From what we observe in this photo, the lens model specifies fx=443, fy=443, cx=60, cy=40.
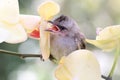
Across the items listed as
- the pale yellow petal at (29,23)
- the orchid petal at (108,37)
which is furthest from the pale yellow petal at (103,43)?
the pale yellow petal at (29,23)

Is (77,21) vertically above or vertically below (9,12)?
below

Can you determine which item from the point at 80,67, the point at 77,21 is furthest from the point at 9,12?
the point at 77,21

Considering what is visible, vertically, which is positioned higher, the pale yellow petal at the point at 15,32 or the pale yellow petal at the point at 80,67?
the pale yellow petal at the point at 15,32

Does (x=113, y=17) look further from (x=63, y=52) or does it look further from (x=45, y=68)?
(x=63, y=52)

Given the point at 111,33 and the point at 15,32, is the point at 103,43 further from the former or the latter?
the point at 15,32

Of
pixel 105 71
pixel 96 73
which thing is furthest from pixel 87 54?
pixel 105 71

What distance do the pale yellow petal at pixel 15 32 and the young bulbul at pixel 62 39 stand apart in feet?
0.16

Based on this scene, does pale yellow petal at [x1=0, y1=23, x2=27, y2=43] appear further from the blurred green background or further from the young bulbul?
the blurred green background

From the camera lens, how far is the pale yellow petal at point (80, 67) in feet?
2.24

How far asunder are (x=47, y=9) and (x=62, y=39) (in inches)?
2.2

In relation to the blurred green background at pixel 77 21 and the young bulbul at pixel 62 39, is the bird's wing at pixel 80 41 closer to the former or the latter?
the young bulbul at pixel 62 39

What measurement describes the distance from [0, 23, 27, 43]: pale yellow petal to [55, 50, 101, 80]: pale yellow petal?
0.28ft

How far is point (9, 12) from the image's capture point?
73 centimetres

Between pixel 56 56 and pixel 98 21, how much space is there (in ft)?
5.00
